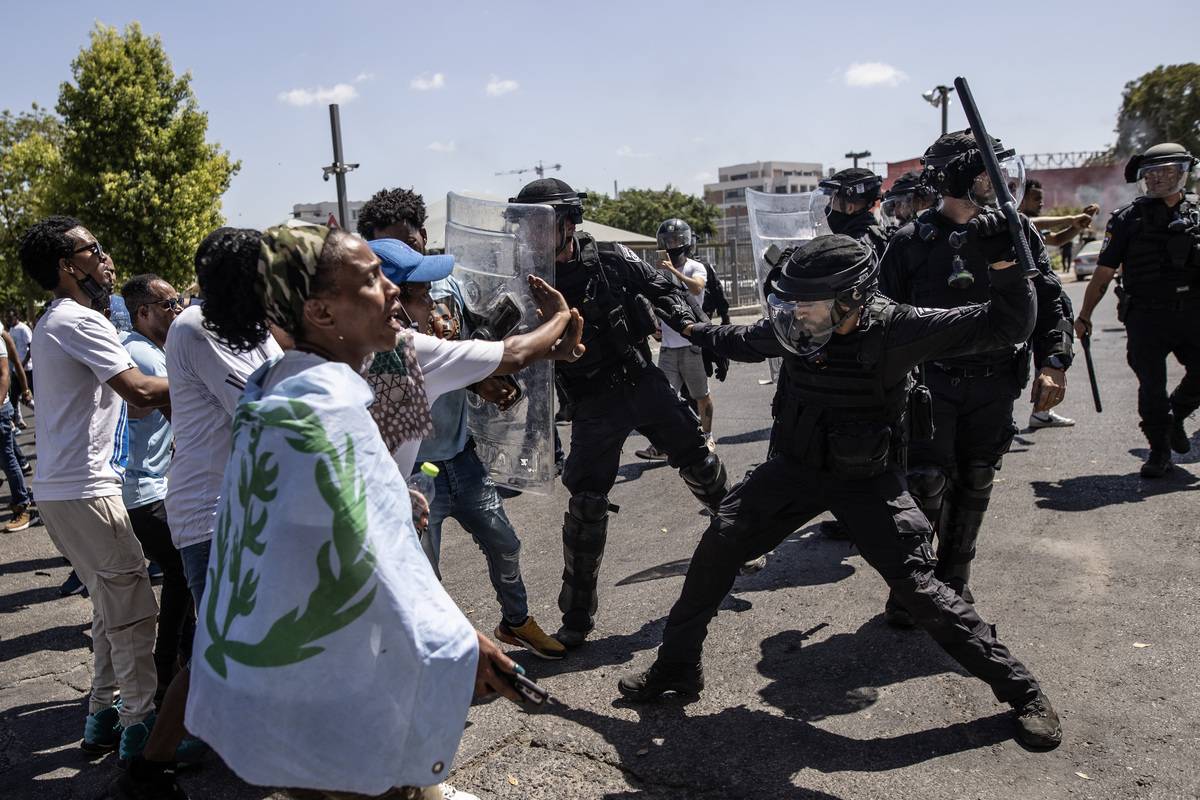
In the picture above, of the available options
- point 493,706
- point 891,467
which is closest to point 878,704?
point 891,467

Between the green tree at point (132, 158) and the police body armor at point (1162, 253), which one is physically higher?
the green tree at point (132, 158)

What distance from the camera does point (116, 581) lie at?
345 centimetres

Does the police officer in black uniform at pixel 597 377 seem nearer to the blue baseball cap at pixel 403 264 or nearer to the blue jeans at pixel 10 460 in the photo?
the blue baseball cap at pixel 403 264

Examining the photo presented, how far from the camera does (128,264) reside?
1764 cm

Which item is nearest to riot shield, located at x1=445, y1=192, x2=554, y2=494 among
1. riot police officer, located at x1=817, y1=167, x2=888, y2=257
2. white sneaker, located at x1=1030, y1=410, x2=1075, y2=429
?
riot police officer, located at x1=817, y1=167, x2=888, y2=257

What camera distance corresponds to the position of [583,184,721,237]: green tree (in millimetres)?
55031

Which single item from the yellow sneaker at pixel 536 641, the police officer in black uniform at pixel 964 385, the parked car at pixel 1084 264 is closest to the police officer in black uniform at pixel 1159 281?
the police officer in black uniform at pixel 964 385

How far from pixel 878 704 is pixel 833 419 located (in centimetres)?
111

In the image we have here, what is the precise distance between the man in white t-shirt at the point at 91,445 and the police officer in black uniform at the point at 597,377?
175 centimetres

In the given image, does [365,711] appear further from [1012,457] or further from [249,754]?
[1012,457]

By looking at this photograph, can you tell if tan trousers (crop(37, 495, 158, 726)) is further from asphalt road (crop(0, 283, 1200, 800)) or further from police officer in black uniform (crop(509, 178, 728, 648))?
police officer in black uniform (crop(509, 178, 728, 648))

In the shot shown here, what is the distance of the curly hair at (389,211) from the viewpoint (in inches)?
160

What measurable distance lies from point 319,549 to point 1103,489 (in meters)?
5.78

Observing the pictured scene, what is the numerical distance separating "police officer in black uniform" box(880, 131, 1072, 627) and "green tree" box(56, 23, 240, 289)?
16.3 m
